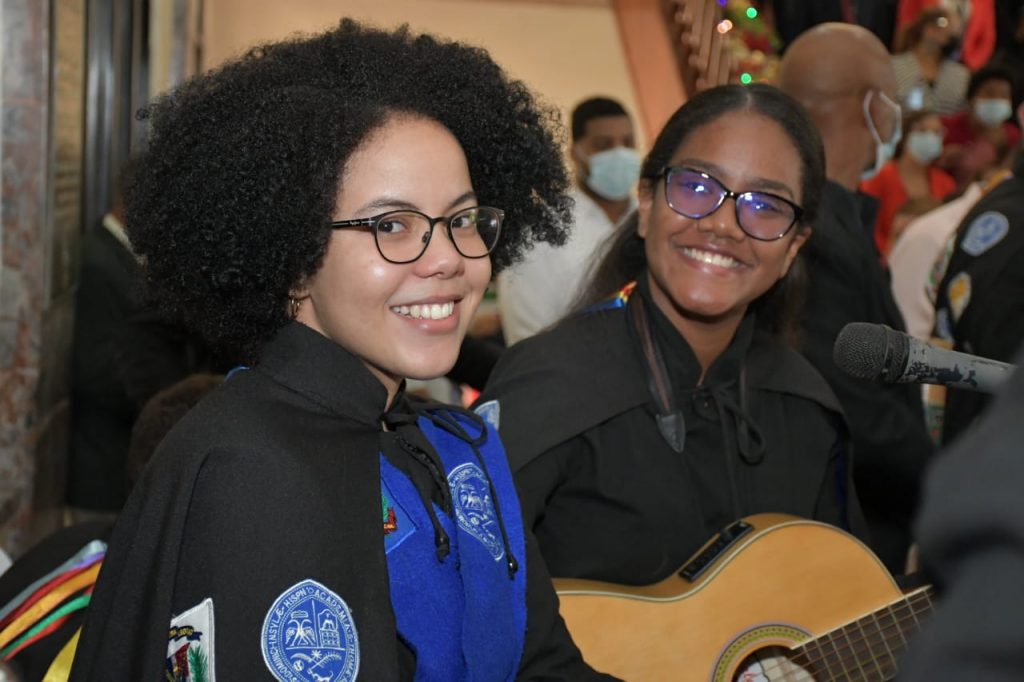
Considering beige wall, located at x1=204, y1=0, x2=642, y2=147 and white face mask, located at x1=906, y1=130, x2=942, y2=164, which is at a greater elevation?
beige wall, located at x1=204, y1=0, x2=642, y2=147

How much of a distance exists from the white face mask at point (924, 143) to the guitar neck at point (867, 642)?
5.02m

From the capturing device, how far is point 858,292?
3.23m

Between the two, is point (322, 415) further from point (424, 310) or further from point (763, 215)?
point (763, 215)

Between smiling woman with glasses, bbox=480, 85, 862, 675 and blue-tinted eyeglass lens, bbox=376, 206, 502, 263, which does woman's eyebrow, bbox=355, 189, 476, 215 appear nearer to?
blue-tinted eyeglass lens, bbox=376, 206, 502, 263

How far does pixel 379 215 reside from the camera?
5.51 ft

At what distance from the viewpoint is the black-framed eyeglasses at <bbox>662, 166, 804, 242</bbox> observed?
250 centimetres

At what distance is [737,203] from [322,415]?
1.18 metres

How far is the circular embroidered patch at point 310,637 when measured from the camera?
146 cm

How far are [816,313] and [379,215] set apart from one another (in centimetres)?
185

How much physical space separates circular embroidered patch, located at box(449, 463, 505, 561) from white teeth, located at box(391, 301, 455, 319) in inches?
10.6

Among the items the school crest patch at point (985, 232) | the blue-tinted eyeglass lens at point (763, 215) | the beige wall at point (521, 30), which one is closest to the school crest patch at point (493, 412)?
the blue-tinted eyeglass lens at point (763, 215)

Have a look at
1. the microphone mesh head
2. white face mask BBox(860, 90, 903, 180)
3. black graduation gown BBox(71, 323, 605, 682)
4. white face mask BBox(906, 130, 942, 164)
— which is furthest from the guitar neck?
white face mask BBox(906, 130, 942, 164)

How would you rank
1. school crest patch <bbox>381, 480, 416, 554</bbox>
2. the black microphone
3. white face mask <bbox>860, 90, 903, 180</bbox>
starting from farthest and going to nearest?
white face mask <bbox>860, 90, 903, 180</bbox>, school crest patch <bbox>381, 480, 416, 554</bbox>, the black microphone

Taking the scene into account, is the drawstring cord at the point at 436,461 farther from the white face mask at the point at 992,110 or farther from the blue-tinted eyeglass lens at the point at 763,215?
the white face mask at the point at 992,110
